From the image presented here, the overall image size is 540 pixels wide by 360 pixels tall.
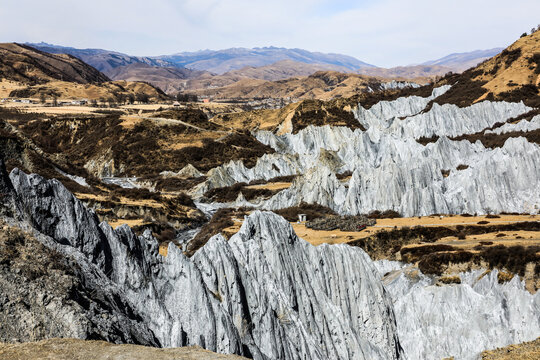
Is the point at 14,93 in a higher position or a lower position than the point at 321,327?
higher

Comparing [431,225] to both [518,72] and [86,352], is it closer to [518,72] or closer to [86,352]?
[86,352]

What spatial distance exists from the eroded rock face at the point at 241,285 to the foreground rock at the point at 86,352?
13.9 feet

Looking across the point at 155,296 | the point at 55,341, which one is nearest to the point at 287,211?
the point at 155,296

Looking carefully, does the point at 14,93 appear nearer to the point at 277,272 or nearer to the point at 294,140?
the point at 294,140

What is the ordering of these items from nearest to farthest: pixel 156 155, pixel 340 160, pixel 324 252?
1. pixel 324 252
2. pixel 340 160
3. pixel 156 155

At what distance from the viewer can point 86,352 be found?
12.2m

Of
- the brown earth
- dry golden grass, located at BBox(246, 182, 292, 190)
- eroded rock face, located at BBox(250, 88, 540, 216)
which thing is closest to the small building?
dry golden grass, located at BBox(246, 182, 292, 190)

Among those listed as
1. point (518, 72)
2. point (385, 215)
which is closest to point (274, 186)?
point (385, 215)

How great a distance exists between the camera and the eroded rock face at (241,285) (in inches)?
747

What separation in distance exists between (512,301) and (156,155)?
288ft

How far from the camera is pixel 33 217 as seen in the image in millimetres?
19641

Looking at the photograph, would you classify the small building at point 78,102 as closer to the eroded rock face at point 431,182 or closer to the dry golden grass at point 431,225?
the eroded rock face at point 431,182

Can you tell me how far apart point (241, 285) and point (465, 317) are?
13.9 metres

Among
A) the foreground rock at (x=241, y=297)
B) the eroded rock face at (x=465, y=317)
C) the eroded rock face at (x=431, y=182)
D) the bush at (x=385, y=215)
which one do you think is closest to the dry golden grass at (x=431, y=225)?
the bush at (x=385, y=215)
